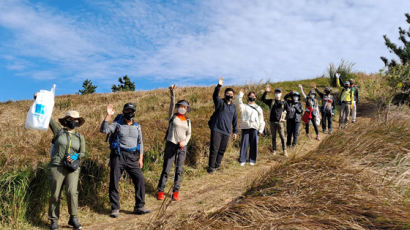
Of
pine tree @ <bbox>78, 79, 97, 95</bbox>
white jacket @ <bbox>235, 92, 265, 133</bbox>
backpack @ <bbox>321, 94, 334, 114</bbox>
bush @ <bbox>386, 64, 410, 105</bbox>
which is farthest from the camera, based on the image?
pine tree @ <bbox>78, 79, 97, 95</bbox>

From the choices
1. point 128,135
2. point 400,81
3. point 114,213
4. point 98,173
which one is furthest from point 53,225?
point 400,81

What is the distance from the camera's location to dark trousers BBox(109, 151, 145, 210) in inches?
211

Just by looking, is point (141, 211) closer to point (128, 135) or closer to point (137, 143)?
point (137, 143)

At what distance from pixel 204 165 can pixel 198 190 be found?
1.58 meters

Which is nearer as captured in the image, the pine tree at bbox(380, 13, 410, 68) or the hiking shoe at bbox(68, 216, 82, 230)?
the hiking shoe at bbox(68, 216, 82, 230)

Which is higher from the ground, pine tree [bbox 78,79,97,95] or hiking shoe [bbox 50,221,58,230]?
pine tree [bbox 78,79,97,95]

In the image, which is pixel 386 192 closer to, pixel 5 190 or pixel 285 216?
pixel 285 216

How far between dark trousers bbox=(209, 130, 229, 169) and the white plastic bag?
13.0 ft

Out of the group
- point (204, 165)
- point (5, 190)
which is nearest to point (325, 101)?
point (204, 165)

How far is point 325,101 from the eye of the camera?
11.9 metres

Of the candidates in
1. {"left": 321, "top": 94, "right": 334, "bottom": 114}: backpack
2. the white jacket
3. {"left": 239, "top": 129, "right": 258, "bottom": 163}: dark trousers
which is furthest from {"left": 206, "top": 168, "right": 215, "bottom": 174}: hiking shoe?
{"left": 321, "top": 94, "right": 334, "bottom": 114}: backpack

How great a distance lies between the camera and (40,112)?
13.8ft

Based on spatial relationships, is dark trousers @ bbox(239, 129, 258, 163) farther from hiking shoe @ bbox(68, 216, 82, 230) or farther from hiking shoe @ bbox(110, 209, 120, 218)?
hiking shoe @ bbox(68, 216, 82, 230)

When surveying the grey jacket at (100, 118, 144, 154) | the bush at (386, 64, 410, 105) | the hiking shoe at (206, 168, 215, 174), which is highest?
the bush at (386, 64, 410, 105)
